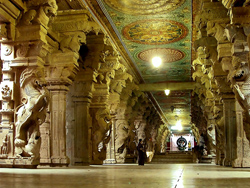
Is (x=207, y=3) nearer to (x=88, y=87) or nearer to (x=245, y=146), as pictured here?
(x=245, y=146)

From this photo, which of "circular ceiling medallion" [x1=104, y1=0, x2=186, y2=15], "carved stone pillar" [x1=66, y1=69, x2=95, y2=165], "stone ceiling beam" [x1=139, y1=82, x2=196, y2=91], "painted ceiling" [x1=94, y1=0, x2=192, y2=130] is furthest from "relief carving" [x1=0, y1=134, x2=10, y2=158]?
"stone ceiling beam" [x1=139, y1=82, x2=196, y2=91]

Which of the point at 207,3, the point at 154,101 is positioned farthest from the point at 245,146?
the point at 154,101

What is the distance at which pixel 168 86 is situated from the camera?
74.2 feet

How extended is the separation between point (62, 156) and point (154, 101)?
1908cm

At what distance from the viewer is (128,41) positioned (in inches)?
591

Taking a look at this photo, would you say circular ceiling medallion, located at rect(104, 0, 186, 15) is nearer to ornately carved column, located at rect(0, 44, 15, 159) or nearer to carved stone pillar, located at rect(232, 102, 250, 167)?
carved stone pillar, located at rect(232, 102, 250, 167)

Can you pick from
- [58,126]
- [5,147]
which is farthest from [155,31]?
[5,147]

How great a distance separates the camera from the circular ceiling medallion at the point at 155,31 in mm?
13188

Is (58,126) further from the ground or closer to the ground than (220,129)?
further from the ground

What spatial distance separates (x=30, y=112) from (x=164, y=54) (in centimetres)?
1010

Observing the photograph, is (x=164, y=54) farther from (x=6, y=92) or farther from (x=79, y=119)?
(x=6, y=92)

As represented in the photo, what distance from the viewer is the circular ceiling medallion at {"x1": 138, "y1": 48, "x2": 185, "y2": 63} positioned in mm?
16453

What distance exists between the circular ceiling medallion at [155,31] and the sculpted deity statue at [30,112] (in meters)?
5.74

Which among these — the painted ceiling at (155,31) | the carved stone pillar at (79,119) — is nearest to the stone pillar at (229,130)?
the painted ceiling at (155,31)
